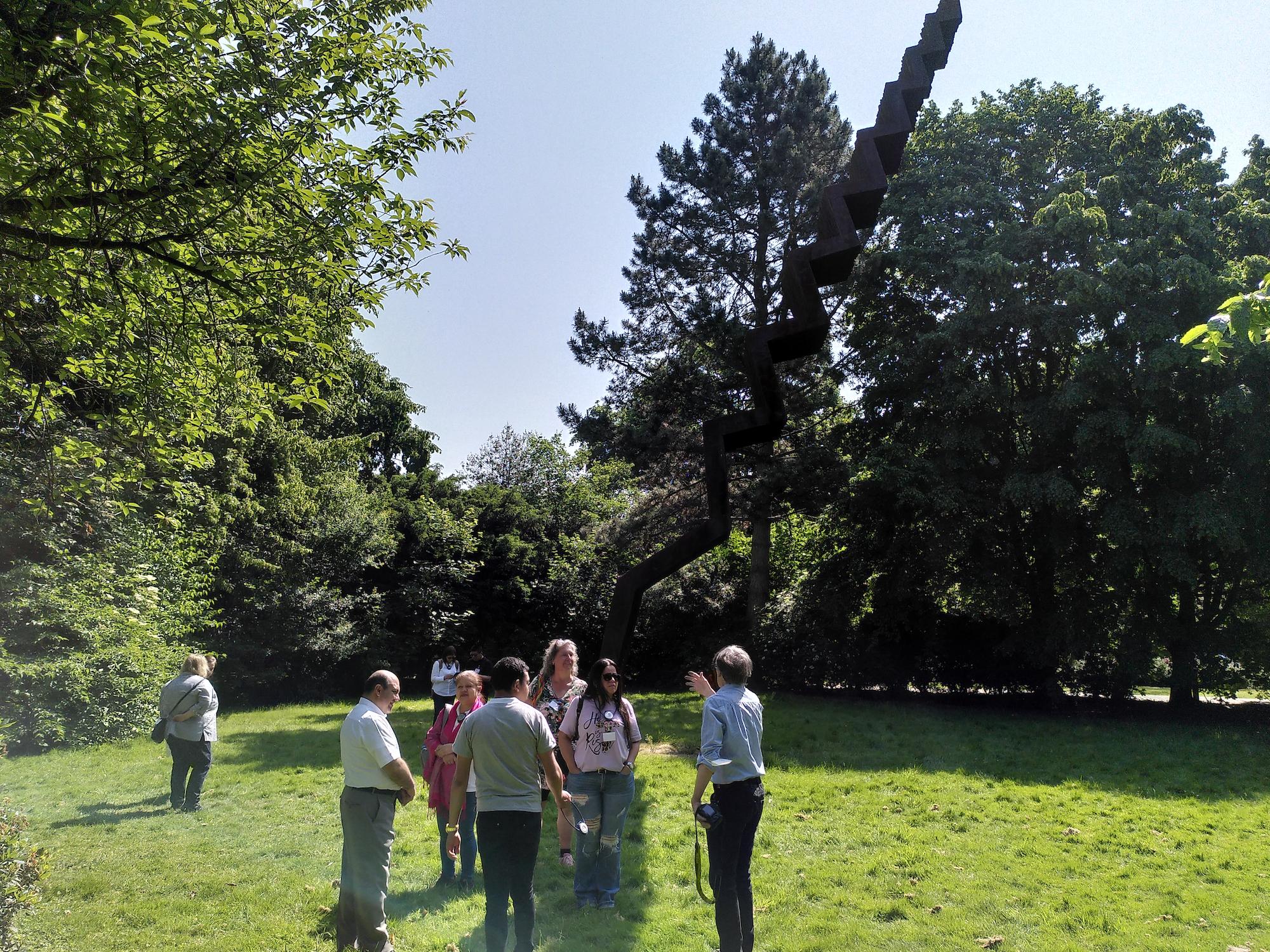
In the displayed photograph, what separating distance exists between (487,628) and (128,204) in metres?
22.9

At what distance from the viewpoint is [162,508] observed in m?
18.0

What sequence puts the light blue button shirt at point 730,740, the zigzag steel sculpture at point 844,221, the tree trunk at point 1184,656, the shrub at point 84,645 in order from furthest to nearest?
the tree trunk at point 1184,656, the shrub at point 84,645, the light blue button shirt at point 730,740, the zigzag steel sculpture at point 844,221

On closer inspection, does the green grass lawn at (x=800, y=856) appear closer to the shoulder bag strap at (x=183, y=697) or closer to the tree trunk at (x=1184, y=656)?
the shoulder bag strap at (x=183, y=697)

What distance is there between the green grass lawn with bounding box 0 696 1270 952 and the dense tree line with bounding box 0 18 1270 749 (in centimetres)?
388

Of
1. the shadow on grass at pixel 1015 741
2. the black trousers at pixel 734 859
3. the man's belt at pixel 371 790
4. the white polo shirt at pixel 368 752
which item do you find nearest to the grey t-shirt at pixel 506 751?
the white polo shirt at pixel 368 752

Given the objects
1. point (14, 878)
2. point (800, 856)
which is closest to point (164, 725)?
point (14, 878)

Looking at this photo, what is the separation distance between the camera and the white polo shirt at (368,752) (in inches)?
211

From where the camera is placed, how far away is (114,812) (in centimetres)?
988

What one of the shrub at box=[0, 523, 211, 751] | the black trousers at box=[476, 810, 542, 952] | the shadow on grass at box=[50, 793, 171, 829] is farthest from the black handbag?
the black trousers at box=[476, 810, 542, 952]

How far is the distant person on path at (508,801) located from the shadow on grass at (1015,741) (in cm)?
727

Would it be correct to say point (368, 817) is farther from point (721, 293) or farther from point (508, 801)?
point (721, 293)

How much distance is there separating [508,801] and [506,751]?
0.95 ft

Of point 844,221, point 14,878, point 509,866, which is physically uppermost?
point 844,221

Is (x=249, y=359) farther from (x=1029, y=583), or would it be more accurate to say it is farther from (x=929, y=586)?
(x=1029, y=583)
